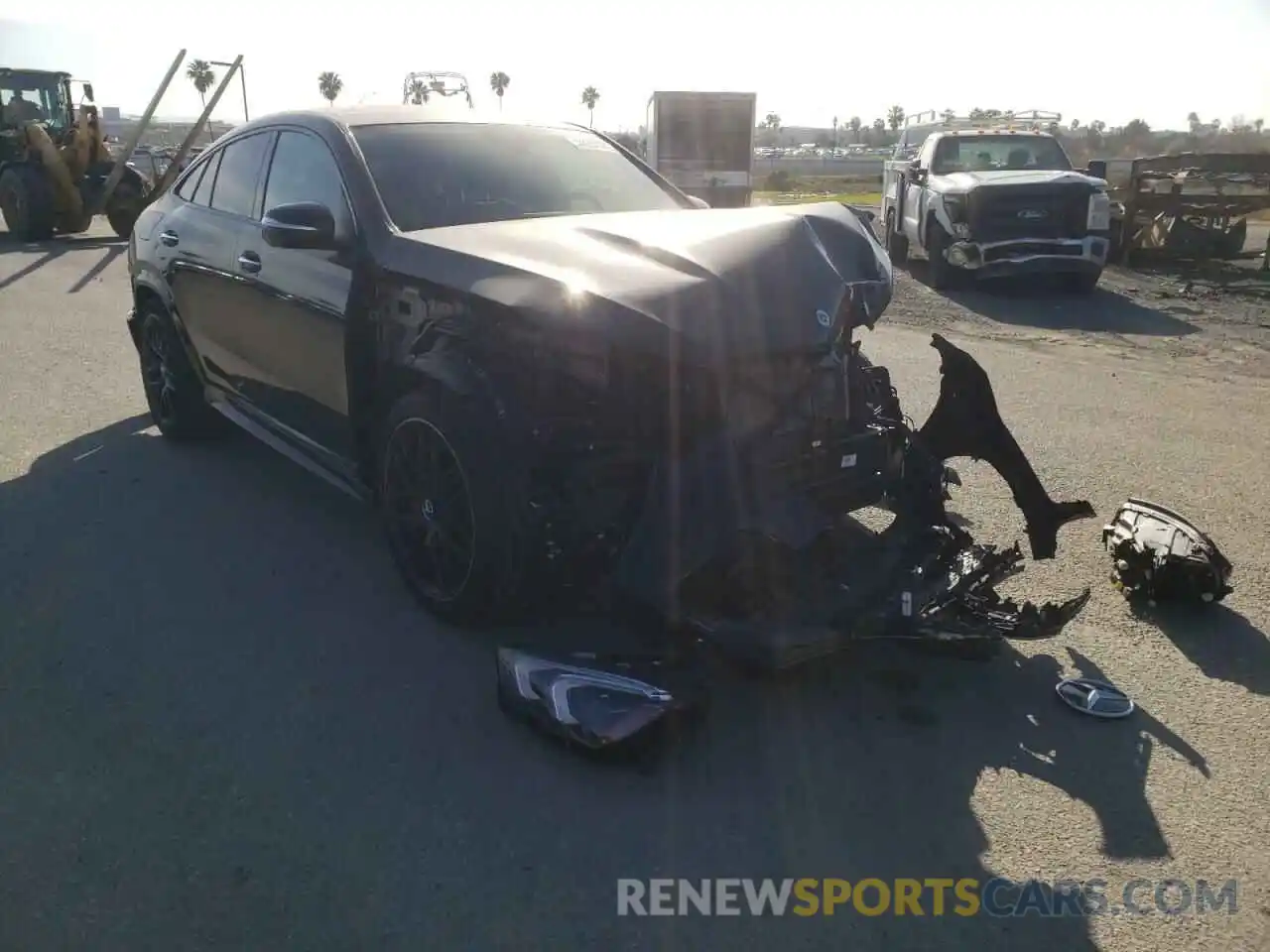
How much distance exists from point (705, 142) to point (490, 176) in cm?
1990

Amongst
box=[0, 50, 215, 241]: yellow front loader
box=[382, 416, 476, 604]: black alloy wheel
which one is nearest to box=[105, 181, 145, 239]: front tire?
box=[0, 50, 215, 241]: yellow front loader

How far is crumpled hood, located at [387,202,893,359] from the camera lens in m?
3.38

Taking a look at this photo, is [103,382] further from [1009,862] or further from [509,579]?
[1009,862]

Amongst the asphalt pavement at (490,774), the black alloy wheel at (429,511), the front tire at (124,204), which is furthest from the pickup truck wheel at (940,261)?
the front tire at (124,204)

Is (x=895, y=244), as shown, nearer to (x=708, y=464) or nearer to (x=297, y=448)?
(x=297, y=448)

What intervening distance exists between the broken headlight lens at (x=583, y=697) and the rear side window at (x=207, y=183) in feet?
11.9

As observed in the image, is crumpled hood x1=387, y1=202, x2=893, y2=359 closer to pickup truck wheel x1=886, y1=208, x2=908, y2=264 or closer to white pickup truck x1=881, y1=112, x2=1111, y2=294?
white pickup truck x1=881, y1=112, x2=1111, y2=294

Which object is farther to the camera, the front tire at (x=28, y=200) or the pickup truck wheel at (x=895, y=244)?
the front tire at (x=28, y=200)

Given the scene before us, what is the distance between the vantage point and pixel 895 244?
16266 mm

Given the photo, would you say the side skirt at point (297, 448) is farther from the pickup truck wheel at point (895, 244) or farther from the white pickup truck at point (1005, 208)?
the pickup truck wheel at point (895, 244)

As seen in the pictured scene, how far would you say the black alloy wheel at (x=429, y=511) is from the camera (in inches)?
152

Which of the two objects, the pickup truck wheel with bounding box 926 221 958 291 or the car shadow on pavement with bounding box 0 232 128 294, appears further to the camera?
the car shadow on pavement with bounding box 0 232 128 294

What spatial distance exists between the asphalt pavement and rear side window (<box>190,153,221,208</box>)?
1866 millimetres

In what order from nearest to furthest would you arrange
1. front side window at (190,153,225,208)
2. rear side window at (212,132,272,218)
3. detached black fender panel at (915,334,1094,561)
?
detached black fender panel at (915,334,1094,561) < rear side window at (212,132,272,218) < front side window at (190,153,225,208)
